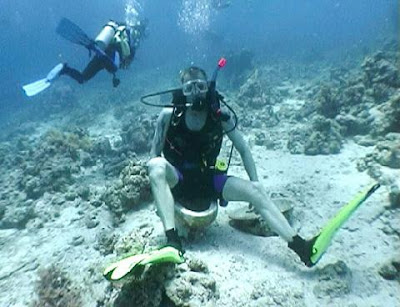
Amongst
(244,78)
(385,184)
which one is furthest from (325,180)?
(244,78)

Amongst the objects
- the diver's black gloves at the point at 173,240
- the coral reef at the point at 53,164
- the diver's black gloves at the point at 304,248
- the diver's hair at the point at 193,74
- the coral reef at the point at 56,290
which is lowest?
the coral reef at the point at 56,290

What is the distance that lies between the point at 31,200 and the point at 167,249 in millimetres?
5848

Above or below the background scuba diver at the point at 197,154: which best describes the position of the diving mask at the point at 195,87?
above

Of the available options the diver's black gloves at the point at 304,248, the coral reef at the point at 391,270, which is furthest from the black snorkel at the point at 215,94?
the coral reef at the point at 391,270

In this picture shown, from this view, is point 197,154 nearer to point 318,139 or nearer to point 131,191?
point 131,191

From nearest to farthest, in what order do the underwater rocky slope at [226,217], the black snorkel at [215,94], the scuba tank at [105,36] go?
the underwater rocky slope at [226,217] < the black snorkel at [215,94] < the scuba tank at [105,36]

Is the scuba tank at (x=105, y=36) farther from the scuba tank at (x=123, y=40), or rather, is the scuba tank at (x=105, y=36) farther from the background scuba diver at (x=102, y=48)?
the scuba tank at (x=123, y=40)

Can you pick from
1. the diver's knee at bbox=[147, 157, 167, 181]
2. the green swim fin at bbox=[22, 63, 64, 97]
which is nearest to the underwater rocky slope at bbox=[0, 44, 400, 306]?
the diver's knee at bbox=[147, 157, 167, 181]

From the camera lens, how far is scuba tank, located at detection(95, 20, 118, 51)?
8.83 m

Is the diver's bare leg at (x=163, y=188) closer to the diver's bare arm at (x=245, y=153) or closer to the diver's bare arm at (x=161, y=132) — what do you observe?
the diver's bare arm at (x=161, y=132)

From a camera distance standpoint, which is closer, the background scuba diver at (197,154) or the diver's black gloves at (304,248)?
the diver's black gloves at (304,248)

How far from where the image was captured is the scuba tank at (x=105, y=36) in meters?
8.83

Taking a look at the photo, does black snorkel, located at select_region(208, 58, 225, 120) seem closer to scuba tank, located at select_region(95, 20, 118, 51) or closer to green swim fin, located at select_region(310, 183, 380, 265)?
green swim fin, located at select_region(310, 183, 380, 265)

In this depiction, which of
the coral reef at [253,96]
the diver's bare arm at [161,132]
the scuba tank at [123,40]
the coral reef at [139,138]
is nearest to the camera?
the diver's bare arm at [161,132]
